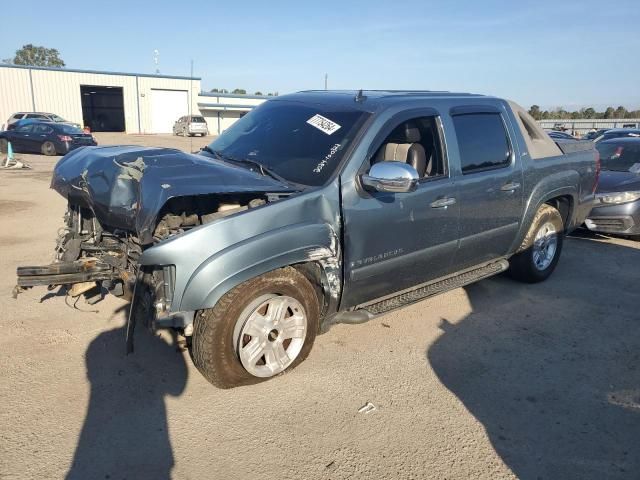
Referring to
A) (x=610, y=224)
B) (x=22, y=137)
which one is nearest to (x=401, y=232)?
(x=610, y=224)

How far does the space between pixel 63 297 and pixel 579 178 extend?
223 inches

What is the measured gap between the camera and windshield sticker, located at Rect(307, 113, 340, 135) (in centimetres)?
386

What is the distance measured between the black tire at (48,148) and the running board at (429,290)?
66.8 ft

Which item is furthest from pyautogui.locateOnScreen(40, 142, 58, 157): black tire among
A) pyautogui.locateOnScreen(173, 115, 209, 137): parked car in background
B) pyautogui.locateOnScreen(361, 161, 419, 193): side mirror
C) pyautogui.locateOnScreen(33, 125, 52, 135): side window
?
pyautogui.locateOnScreen(361, 161, 419, 193): side mirror

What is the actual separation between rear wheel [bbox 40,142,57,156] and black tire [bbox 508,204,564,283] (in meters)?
20.1

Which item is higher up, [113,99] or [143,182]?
[113,99]

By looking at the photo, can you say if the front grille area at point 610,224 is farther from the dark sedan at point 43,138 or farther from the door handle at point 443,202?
the dark sedan at point 43,138

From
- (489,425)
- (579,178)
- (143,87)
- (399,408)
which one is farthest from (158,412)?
(143,87)

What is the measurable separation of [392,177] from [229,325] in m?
1.45

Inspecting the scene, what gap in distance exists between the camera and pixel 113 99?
46.1 meters

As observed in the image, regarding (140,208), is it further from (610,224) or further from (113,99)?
(113,99)

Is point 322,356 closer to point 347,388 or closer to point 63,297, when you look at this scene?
point 347,388

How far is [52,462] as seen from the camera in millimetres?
2643

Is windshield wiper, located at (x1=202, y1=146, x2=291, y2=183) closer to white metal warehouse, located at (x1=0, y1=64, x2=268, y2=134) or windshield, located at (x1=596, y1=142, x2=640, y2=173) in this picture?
windshield, located at (x1=596, y1=142, x2=640, y2=173)
